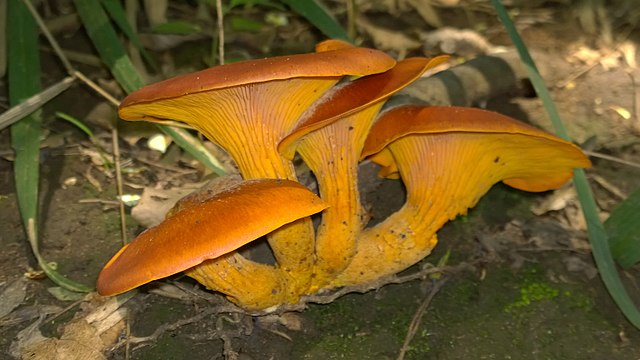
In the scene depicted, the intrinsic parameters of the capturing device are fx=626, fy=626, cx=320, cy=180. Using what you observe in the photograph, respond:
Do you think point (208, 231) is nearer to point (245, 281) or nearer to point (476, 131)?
point (245, 281)

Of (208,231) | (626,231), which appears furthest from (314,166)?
(626,231)

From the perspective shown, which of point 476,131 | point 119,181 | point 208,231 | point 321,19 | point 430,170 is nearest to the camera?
point 208,231

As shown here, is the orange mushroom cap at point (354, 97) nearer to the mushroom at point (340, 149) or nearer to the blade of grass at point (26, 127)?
the mushroom at point (340, 149)

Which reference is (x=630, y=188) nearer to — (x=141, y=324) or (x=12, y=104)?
(x=141, y=324)

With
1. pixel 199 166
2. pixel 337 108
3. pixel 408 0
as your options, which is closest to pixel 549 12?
pixel 408 0

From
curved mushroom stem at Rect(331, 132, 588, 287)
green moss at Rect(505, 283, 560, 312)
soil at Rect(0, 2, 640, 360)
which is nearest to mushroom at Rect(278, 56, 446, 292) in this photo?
curved mushroom stem at Rect(331, 132, 588, 287)

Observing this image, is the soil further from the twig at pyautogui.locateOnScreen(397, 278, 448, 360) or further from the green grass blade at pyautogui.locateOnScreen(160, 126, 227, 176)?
the green grass blade at pyautogui.locateOnScreen(160, 126, 227, 176)
